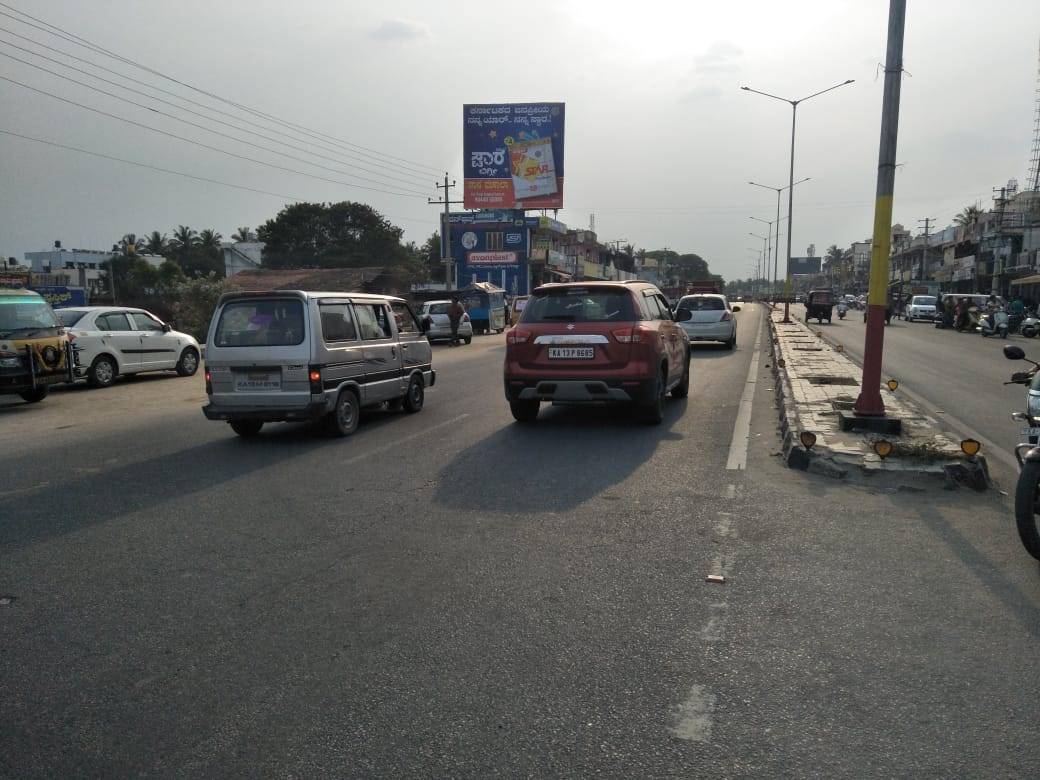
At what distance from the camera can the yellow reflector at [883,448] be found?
24.2 feet

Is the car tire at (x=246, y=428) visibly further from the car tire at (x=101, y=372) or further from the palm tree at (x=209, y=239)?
the palm tree at (x=209, y=239)

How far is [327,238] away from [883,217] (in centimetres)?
6883

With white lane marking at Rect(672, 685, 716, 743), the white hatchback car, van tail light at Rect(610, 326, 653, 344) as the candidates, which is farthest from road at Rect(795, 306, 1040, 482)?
the white hatchback car

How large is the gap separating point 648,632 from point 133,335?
16074 mm

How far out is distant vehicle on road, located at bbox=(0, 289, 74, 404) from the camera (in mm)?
13117

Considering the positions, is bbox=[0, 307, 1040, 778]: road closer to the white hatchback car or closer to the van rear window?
→ the van rear window

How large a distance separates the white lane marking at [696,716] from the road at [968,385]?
16.7 feet

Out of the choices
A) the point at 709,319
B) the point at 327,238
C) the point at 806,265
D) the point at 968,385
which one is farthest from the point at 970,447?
the point at 806,265

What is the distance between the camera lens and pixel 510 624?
163 inches

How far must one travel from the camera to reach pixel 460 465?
8.06m

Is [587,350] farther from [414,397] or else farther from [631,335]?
[414,397]

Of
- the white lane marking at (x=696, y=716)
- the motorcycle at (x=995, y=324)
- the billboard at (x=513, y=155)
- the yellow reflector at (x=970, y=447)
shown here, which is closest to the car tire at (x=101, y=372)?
the yellow reflector at (x=970, y=447)

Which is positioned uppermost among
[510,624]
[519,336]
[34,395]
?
[519,336]

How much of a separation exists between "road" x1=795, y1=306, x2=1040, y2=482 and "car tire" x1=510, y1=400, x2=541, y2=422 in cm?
511
